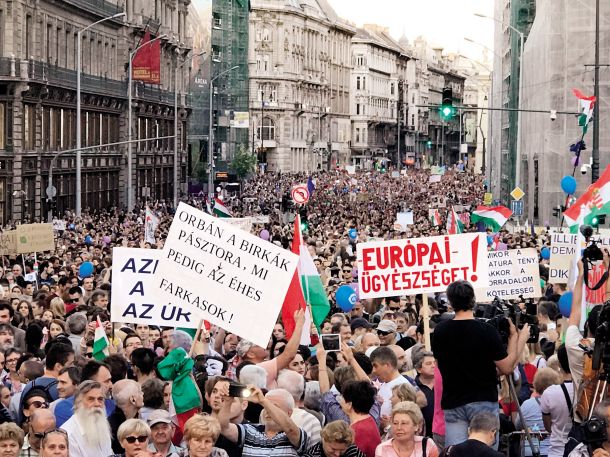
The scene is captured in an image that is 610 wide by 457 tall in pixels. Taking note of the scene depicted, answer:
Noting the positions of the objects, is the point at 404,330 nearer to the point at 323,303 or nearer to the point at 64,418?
the point at 323,303

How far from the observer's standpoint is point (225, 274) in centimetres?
1132

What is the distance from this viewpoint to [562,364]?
11.2 metres

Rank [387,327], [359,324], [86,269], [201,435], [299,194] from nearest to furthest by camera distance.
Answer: [201,435] → [387,327] → [359,324] → [86,269] → [299,194]

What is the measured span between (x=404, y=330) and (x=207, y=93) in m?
78.5

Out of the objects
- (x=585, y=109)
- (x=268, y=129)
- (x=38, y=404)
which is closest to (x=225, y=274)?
(x=38, y=404)

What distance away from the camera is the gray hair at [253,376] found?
10.4 meters

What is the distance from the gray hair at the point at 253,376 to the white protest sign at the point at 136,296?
113 inches

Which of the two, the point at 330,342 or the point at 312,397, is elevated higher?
the point at 330,342

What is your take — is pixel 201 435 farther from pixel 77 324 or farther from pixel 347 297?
pixel 347 297

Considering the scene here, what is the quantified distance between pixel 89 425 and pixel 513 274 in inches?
353

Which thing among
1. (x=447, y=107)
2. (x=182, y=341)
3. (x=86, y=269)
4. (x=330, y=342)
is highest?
(x=447, y=107)

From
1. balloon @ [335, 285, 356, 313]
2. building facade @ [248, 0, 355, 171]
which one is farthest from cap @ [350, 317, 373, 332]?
building facade @ [248, 0, 355, 171]

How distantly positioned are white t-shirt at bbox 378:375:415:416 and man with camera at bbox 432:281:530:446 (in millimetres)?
819

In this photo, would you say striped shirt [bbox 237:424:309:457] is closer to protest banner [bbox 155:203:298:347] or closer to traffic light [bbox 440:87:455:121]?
protest banner [bbox 155:203:298:347]
